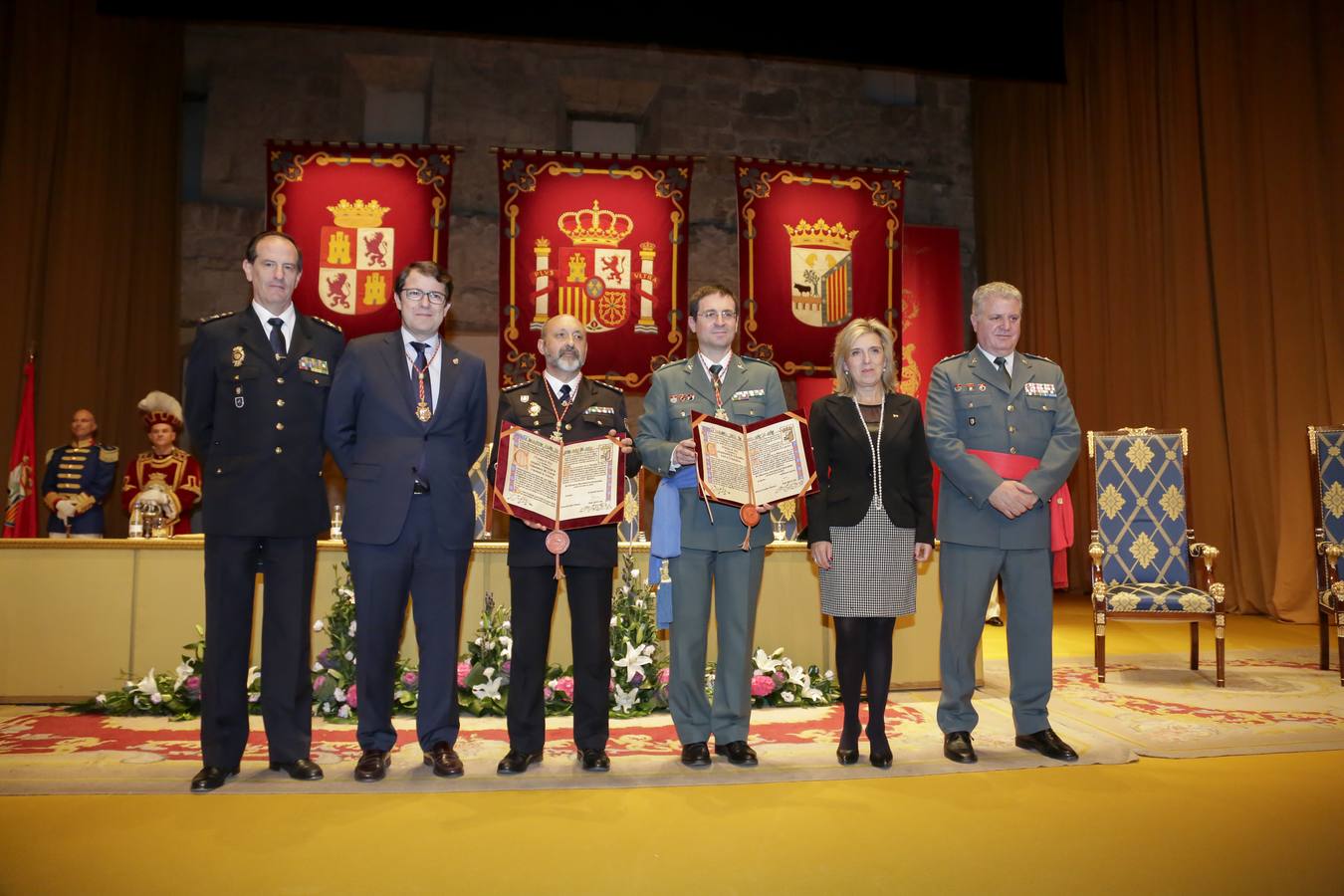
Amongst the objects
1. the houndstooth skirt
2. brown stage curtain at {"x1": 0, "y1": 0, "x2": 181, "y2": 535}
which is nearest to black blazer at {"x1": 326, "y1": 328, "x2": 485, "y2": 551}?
the houndstooth skirt

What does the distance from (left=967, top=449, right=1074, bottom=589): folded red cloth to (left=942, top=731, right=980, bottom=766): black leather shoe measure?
72 cm

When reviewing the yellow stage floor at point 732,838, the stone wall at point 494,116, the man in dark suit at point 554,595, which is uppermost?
the stone wall at point 494,116

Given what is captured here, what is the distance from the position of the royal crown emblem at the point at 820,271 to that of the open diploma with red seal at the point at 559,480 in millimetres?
5451

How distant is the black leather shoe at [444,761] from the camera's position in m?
3.03

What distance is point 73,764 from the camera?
3.19m

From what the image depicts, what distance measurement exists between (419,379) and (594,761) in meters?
1.49

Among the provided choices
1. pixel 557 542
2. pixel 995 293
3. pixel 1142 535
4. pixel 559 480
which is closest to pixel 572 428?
pixel 559 480

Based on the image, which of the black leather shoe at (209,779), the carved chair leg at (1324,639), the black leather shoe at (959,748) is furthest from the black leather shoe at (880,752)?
the carved chair leg at (1324,639)

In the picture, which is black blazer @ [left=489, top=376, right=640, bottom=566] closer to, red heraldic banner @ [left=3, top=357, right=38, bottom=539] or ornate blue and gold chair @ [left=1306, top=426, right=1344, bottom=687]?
ornate blue and gold chair @ [left=1306, top=426, right=1344, bottom=687]

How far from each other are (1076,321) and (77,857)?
944cm

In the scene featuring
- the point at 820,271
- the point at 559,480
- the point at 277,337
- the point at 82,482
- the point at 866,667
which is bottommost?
the point at 866,667

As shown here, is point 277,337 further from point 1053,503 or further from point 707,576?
point 1053,503

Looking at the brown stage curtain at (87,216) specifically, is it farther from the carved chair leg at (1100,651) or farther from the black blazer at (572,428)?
the carved chair leg at (1100,651)

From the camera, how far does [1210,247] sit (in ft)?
25.5
